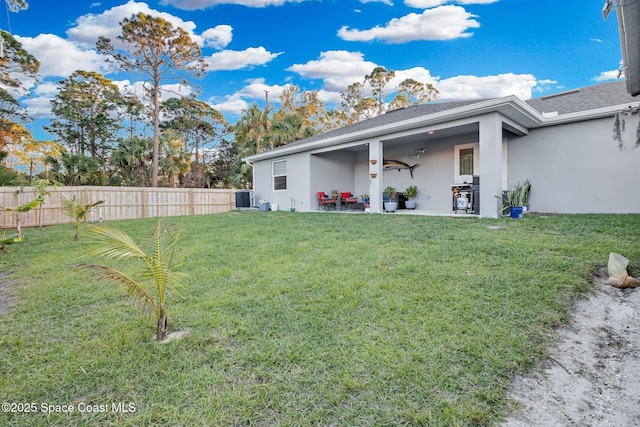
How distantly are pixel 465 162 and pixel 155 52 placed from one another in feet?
62.0

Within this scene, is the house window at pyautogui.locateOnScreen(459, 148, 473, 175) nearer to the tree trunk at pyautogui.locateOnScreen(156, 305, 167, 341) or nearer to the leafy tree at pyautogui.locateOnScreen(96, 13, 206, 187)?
the tree trunk at pyautogui.locateOnScreen(156, 305, 167, 341)

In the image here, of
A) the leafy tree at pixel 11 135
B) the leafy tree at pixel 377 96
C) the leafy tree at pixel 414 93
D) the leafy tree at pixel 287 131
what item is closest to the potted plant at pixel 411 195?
the leafy tree at pixel 287 131

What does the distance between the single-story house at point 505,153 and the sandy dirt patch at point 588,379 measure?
158 inches

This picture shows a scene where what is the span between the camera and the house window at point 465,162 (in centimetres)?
994

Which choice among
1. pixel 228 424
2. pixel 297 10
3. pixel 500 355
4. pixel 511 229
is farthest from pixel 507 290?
pixel 297 10

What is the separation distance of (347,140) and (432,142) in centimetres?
309

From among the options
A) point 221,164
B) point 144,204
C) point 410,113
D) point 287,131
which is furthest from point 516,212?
point 221,164

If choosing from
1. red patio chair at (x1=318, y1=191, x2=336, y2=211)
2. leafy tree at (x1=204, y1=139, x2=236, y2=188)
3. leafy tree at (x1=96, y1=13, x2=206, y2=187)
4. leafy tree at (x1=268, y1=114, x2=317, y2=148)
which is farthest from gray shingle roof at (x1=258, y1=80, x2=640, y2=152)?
leafy tree at (x1=204, y1=139, x2=236, y2=188)

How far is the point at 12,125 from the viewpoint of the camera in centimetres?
1744

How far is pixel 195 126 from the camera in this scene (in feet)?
87.5

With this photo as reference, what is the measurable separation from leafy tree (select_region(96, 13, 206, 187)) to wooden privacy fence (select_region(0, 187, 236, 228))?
4.96m

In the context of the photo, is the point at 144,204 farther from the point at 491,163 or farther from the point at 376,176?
the point at 491,163

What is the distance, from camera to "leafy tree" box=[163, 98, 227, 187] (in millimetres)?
25688

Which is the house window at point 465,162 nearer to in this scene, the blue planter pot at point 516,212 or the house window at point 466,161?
the house window at point 466,161
